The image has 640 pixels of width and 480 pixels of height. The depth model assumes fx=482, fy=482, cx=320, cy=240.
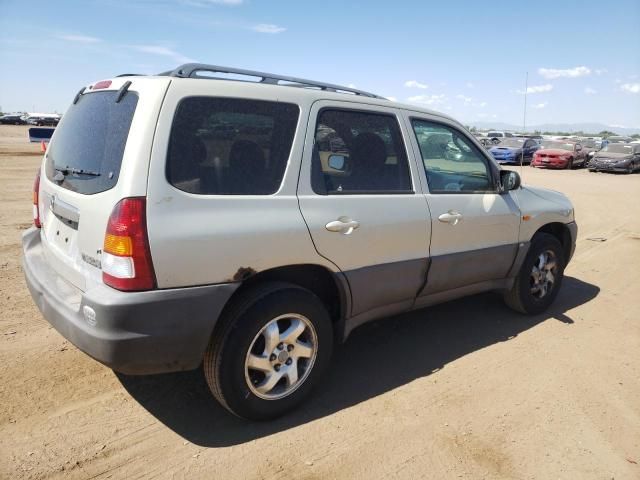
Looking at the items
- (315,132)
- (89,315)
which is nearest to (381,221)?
(315,132)

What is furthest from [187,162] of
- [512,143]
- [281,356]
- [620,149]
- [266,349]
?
[620,149]

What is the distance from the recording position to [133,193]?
2279 millimetres

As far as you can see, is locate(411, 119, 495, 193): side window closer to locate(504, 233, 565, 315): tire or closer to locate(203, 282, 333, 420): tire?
locate(504, 233, 565, 315): tire

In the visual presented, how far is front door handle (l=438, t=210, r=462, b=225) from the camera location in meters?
3.55

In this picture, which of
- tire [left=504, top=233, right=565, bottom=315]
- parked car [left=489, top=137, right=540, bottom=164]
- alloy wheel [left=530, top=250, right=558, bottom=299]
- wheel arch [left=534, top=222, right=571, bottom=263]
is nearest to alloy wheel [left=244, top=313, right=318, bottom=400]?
tire [left=504, top=233, right=565, bottom=315]

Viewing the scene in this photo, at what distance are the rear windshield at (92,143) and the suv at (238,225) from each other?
1 cm

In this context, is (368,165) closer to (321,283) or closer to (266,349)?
(321,283)

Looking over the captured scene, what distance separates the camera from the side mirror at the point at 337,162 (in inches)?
119

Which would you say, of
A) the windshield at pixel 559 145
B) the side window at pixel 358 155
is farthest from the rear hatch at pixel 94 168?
→ the windshield at pixel 559 145

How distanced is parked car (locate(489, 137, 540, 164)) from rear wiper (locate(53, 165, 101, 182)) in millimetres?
24813

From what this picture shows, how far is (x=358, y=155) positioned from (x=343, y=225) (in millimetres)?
555

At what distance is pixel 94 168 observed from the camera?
8.41 ft

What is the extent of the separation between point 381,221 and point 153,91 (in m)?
1.58

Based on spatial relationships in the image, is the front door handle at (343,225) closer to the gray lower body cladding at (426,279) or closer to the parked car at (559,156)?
the gray lower body cladding at (426,279)
